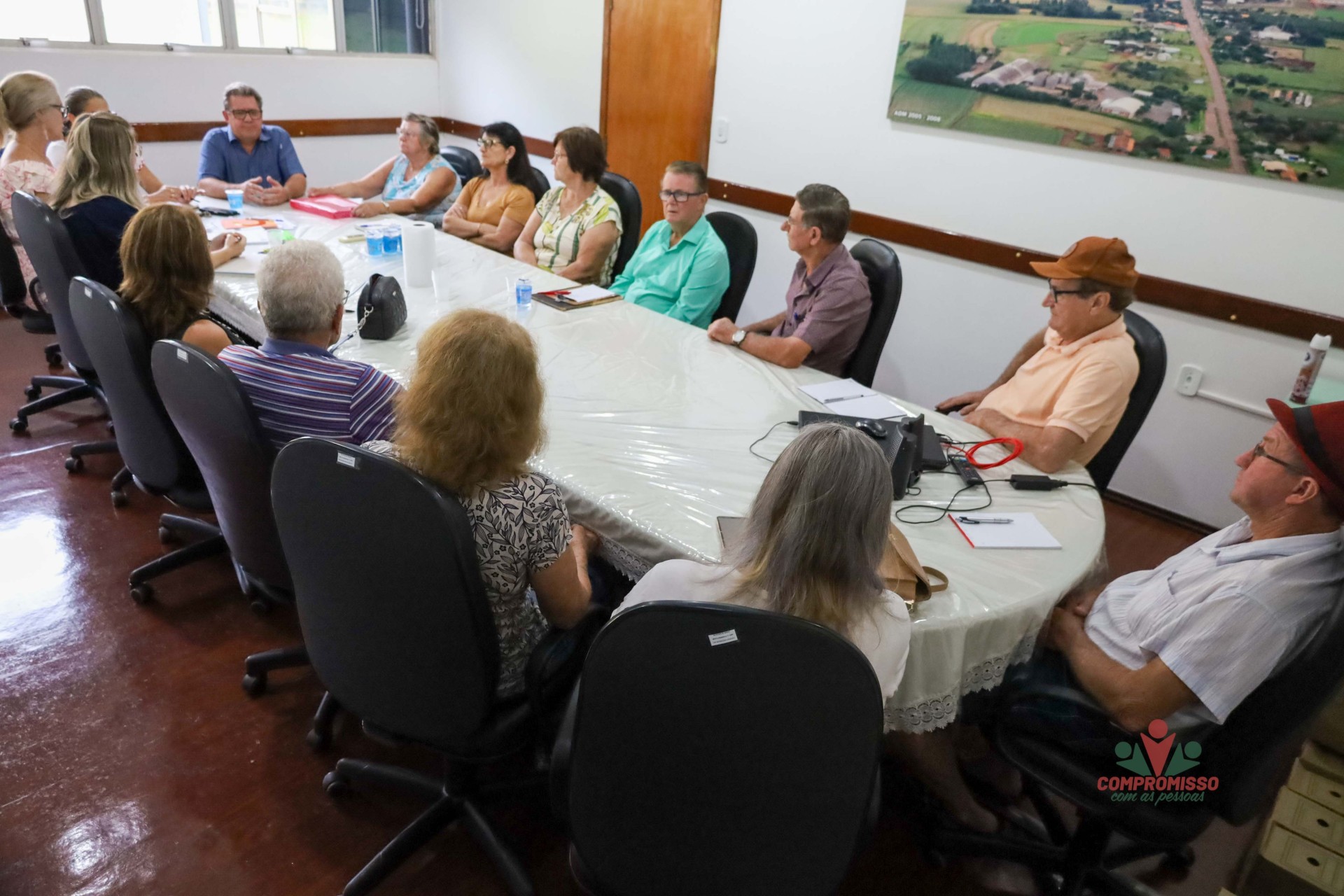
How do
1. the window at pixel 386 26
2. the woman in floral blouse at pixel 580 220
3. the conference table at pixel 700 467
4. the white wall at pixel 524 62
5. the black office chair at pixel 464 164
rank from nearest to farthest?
1. the conference table at pixel 700 467
2. the woman in floral blouse at pixel 580 220
3. the black office chair at pixel 464 164
4. the white wall at pixel 524 62
5. the window at pixel 386 26

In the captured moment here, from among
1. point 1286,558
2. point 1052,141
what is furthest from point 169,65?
point 1286,558

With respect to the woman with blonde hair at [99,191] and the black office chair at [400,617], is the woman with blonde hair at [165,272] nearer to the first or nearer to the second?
the woman with blonde hair at [99,191]

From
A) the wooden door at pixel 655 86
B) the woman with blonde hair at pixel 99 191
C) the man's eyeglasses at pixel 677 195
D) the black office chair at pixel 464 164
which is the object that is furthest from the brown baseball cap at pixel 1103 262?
the black office chair at pixel 464 164

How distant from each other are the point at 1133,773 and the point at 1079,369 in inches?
40.6

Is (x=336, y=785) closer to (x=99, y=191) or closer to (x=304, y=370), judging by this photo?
(x=304, y=370)

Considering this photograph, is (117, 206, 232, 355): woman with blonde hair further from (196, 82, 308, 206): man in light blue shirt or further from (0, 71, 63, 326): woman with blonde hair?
(196, 82, 308, 206): man in light blue shirt

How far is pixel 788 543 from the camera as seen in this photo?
1136 mm

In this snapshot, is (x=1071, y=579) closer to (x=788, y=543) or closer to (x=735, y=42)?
(x=788, y=543)

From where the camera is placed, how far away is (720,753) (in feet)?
3.59

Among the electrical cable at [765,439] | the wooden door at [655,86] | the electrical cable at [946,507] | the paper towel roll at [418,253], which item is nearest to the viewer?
the electrical cable at [946,507]

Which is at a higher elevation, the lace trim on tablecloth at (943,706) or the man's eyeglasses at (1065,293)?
the man's eyeglasses at (1065,293)

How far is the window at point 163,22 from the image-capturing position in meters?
4.85

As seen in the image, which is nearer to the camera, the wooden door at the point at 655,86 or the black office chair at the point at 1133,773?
the black office chair at the point at 1133,773

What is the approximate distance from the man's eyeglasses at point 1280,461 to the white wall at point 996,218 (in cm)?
196
